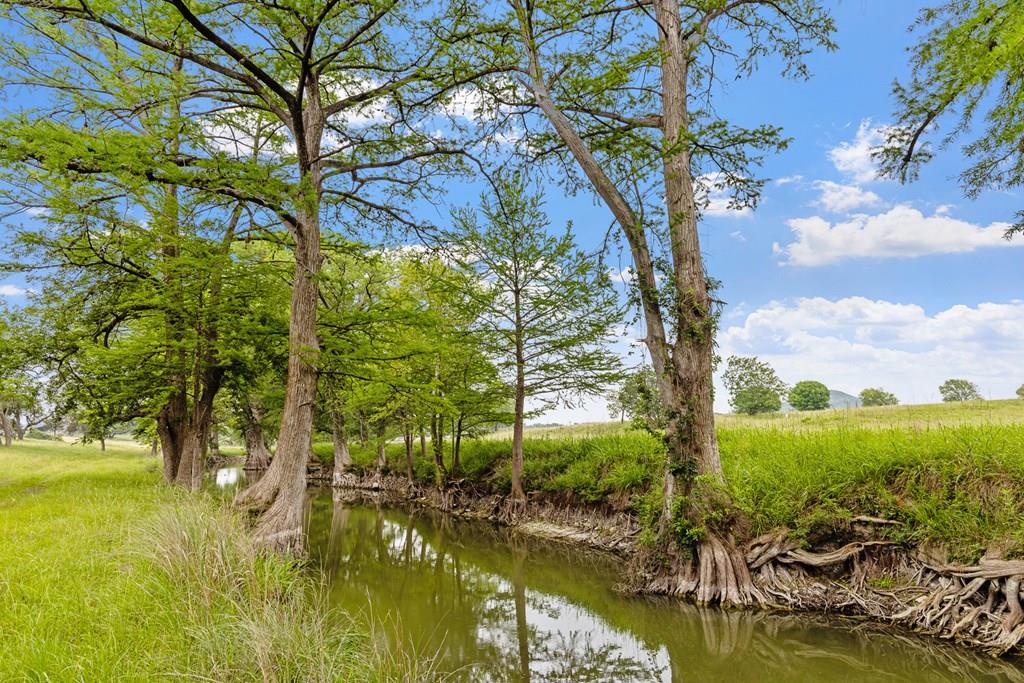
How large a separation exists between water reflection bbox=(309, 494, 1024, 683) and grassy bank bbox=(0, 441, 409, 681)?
135cm

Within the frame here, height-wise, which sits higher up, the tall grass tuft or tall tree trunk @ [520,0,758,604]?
tall tree trunk @ [520,0,758,604]

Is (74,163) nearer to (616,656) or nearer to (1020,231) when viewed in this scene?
(616,656)

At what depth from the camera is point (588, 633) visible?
599 centimetres

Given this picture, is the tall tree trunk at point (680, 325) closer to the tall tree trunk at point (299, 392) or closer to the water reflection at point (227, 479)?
the tall tree trunk at point (299, 392)

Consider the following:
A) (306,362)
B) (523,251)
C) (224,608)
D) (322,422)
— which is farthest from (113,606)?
(322,422)

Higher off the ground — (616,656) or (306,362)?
(306,362)

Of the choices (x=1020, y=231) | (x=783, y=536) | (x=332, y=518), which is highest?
(x=1020, y=231)

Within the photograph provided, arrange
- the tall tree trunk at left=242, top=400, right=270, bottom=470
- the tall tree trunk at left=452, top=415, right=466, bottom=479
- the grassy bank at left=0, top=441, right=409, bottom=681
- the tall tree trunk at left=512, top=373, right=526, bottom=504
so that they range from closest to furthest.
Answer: the grassy bank at left=0, top=441, right=409, bottom=681, the tall tree trunk at left=512, top=373, right=526, bottom=504, the tall tree trunk at left=452, top=415, right=466, bottom=479, the tall tree trunk at left=242, top=400, right=270, bottom=470

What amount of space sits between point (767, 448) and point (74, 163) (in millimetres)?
11924

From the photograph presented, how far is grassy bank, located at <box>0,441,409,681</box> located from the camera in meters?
2.86

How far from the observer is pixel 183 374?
12.1 m

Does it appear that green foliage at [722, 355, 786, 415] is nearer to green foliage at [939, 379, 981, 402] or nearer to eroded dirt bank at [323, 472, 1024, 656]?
green foliage at [939, 379, 981, 402]

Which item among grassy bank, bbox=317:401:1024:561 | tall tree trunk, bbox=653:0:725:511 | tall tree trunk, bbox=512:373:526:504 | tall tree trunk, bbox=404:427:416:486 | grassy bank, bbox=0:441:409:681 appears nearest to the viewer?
grassy bank, bbox=0:441:409:681

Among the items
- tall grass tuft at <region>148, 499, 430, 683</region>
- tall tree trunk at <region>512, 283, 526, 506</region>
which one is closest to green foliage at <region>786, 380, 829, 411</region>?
tall tree trunk at <region>512, 283, 526, 506</region>
